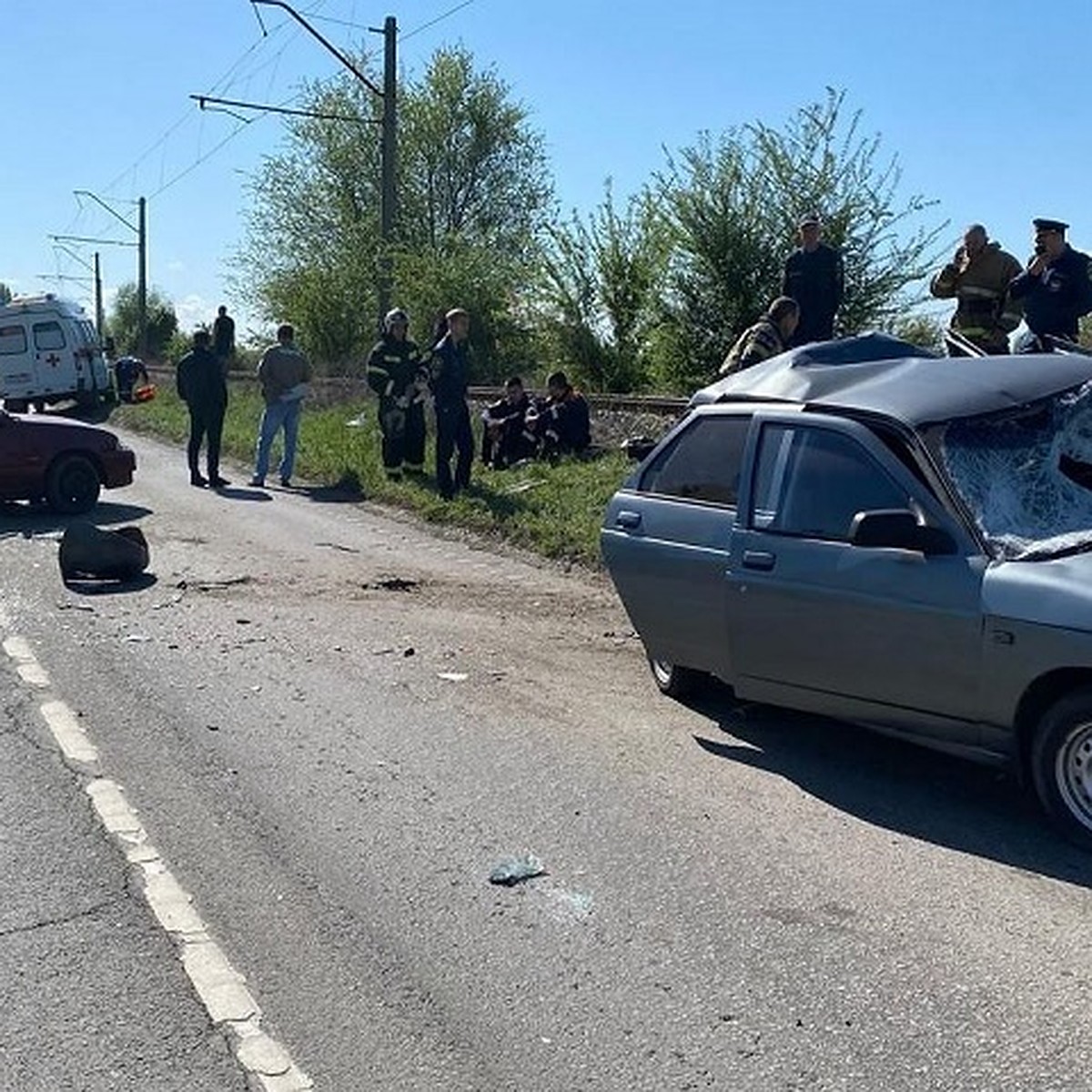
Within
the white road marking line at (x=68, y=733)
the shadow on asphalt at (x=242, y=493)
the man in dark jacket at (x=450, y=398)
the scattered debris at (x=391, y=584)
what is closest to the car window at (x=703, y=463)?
the white road marking line at (x=68, y=733)

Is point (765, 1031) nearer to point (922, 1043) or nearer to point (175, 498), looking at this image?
point (922, 1043)

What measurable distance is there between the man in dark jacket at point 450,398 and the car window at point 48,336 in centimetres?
2101

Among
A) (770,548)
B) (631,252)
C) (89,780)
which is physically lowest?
(89,780)

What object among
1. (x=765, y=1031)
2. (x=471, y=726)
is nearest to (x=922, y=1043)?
(x=765, y=1031)

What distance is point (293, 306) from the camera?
131ft

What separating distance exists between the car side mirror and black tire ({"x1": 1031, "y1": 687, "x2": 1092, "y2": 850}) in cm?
74

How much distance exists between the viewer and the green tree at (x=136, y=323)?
235 ft

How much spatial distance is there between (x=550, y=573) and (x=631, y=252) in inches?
622

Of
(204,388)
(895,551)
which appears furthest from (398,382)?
(895,551)

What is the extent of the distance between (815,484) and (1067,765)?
160 cm

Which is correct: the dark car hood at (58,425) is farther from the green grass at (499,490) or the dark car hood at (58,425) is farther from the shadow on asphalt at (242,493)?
the green grass at (499,490)

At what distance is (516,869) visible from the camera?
511 cm

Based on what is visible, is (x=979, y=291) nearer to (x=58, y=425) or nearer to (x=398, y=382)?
(x=398, y=382)

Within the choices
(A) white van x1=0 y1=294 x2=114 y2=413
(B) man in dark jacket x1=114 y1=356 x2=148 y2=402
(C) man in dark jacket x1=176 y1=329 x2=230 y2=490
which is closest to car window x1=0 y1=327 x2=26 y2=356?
(A) white van x1=0 y1=294 x2=114 y2=413
